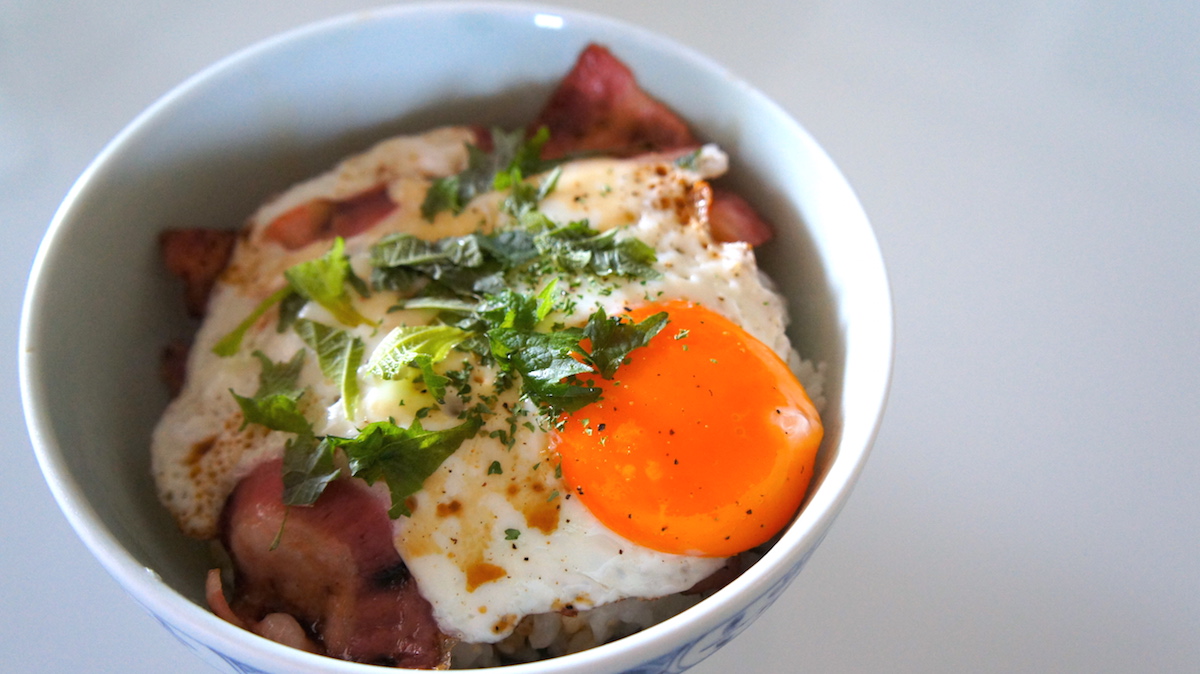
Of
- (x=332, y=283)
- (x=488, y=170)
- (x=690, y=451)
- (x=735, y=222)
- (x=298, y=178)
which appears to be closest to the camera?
(x=690, y=451)

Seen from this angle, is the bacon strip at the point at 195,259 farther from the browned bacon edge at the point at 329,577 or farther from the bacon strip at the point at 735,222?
the bacon strip at the point at 735,222

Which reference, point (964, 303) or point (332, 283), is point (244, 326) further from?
point (964, 303)

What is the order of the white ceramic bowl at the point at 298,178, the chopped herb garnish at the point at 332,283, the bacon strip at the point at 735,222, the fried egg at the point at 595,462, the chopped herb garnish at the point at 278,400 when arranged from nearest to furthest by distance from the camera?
the white ceramic bowl at the point at 298,178 → the fried egg at the point at 595,462 → the chopped herb garnish at the point at 278,400 → the chopped herb garnish at the point at 332,283 → the bacon strip at the point at 735,222

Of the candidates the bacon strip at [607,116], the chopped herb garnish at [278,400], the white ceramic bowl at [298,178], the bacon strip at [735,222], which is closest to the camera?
the white ceramic bowl at [298,178]

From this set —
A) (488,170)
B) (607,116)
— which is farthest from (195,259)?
(607,116)

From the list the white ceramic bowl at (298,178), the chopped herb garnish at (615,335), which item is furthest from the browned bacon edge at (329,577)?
the chopped herb garnish at (615,335)

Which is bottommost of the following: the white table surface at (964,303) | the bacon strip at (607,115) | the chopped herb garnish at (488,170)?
the white table surface at (964,303)

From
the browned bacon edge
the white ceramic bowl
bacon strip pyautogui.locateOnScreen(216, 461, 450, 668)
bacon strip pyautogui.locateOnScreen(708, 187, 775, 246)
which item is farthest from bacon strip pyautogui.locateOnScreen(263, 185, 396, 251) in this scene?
bacon strip pyautogui.locateOnScreen(708, 187, 775, 246)

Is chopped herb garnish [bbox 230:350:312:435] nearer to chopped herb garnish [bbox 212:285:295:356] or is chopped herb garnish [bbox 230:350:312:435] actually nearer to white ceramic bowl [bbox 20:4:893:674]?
chopped herb garnish [bbox 212:285:295:356]
